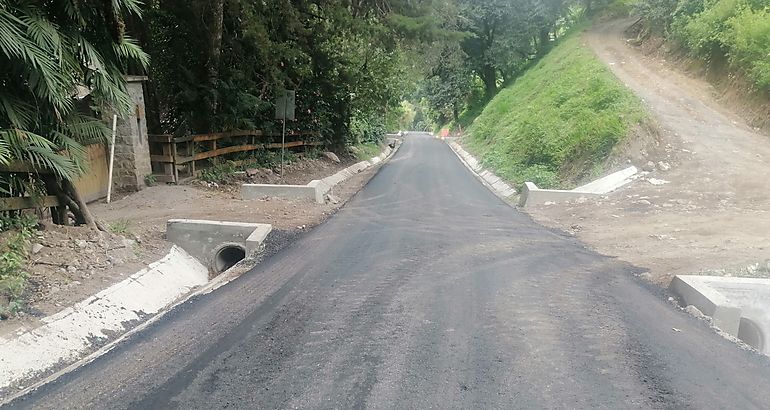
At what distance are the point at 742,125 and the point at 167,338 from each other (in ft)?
54.4

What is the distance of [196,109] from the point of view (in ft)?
49.9

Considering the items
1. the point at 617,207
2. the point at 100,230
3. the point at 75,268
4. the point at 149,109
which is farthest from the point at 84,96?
the point at 617,207

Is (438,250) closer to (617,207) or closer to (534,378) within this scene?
(534,378)

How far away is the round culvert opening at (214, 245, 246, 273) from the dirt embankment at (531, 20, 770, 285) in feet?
18.3

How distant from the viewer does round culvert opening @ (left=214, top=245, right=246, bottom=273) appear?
25.7ft

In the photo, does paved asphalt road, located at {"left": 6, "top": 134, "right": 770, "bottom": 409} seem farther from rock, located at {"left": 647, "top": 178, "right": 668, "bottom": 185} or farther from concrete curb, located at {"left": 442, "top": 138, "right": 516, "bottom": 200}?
concrete curb, located at {"left": 442, "top": 138, "right": 516, "bottom": 200}

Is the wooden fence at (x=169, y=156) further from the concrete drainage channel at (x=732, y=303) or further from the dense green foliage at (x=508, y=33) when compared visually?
the dense green foliage at (x=508, y=33)

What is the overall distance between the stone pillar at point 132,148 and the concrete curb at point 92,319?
564 centimetres

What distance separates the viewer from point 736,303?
5.59m

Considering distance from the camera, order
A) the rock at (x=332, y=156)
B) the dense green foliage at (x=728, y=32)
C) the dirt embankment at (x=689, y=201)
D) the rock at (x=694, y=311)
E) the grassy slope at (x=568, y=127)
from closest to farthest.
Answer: the rock at (x=694, y=311), the dirt embankment at (x=689, y=201), the grassy slope at (x=568, y=127), the dense green foliage at (x=728, y=32), the rock at (x=332, y=156)

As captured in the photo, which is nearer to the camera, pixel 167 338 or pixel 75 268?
pixel 167 338

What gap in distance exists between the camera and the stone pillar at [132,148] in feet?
37.8

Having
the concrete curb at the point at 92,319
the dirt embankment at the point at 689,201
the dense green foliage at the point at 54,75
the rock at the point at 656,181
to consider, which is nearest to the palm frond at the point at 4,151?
the dense green foliage at the point at 54,75

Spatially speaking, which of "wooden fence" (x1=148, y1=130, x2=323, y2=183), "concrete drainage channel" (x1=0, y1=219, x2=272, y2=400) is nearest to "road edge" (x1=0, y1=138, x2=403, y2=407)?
"concrete drainage channel" (x1=0, y1=219, x2=272, y2=400)
